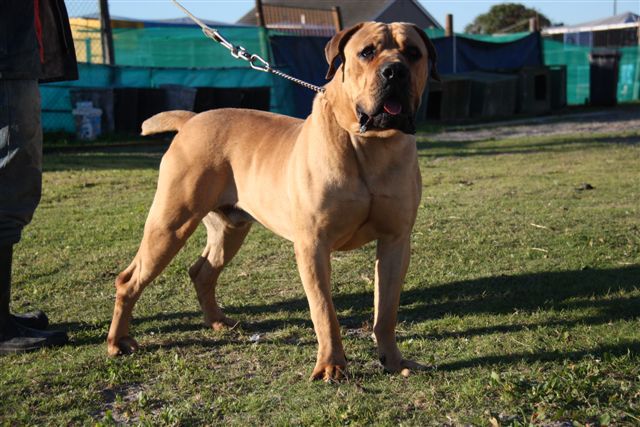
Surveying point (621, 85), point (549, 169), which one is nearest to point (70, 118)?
point (549, 169)

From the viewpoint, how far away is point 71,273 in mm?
5707

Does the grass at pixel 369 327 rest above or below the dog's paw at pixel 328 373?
below

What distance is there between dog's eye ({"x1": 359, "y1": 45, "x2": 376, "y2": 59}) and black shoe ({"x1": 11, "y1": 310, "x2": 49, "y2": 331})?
2.41m

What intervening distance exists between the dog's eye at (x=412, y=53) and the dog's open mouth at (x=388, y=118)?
11.1 inches

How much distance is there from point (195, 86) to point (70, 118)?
2.75 m

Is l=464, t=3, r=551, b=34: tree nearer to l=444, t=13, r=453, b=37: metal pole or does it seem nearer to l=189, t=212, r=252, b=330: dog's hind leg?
l=444, t=13, r=453, b=37: metal pole

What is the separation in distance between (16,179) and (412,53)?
220cm

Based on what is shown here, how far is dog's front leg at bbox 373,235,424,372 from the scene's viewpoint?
3719 millimetres

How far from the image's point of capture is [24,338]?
4203 millimetres

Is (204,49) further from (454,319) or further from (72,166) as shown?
(454,319)

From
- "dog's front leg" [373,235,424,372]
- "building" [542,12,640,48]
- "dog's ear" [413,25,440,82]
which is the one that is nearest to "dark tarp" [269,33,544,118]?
"dog's ear" [413,25,440,82]

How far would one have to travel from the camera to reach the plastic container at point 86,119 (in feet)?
47.1

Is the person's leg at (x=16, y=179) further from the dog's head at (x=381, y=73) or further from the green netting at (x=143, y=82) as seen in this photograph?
the green netting at (x=143, y=82)

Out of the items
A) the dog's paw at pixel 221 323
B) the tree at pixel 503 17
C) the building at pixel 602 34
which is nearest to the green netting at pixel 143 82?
the dog's paw at pixel 221 323
